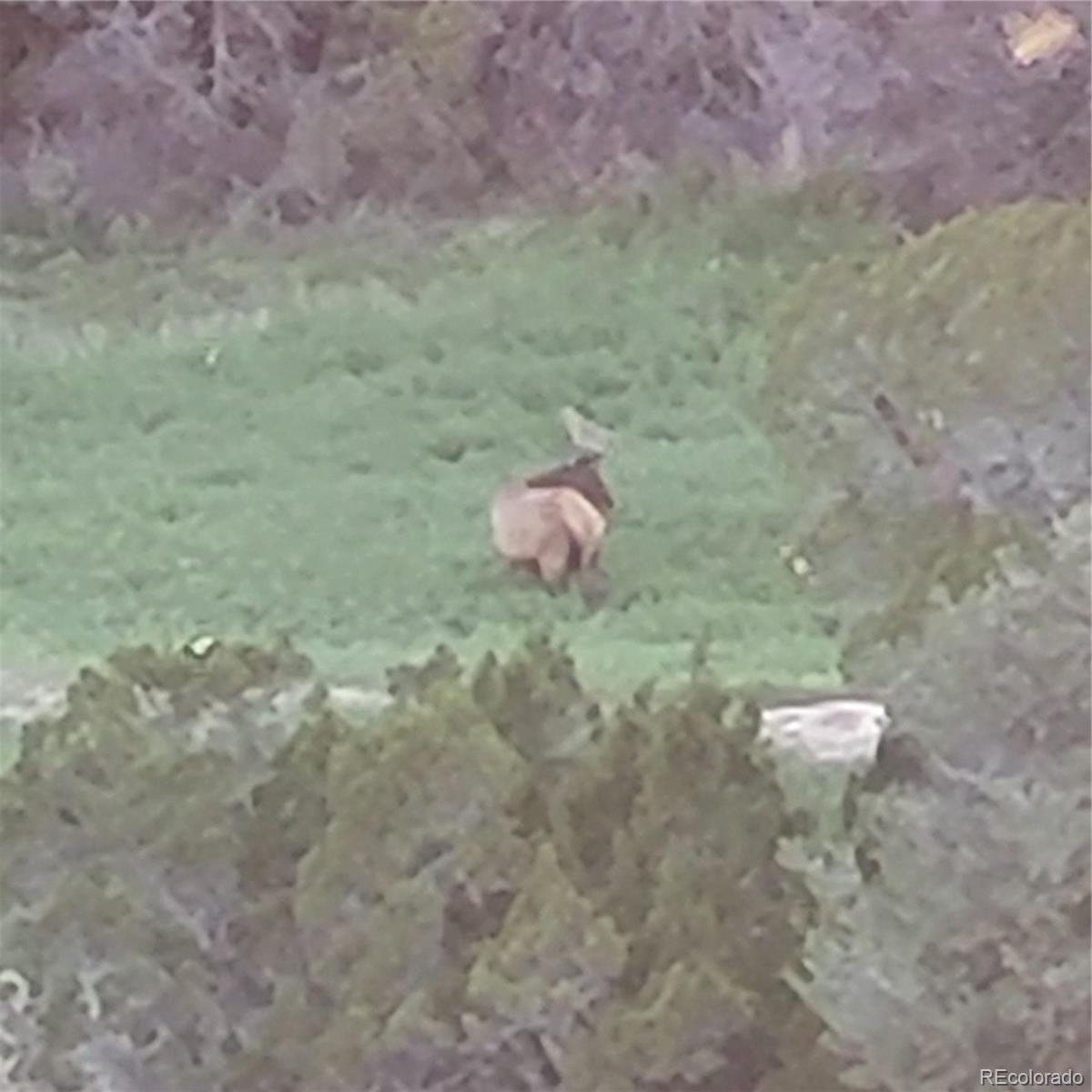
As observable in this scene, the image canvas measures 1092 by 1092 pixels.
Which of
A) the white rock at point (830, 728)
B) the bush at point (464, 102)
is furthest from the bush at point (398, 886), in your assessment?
the bush at point (464, 102)

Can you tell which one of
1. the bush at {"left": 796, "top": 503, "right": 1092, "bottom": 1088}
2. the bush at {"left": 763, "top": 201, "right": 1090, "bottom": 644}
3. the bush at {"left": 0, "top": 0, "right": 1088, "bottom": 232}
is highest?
the bush at {"left": 0, "top": 0, "right": 1088, "bottom": 232}

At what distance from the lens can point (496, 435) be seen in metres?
1.53

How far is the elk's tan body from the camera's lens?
4.92 feet

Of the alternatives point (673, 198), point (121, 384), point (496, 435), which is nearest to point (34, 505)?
point (121, 384)

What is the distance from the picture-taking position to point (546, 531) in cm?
150

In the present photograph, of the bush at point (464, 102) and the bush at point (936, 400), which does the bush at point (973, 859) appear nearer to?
the bush at point (936, 400)

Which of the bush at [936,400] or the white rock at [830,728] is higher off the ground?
the bush at [936,400]

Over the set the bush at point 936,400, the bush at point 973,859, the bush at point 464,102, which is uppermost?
the bush at point 464,102
